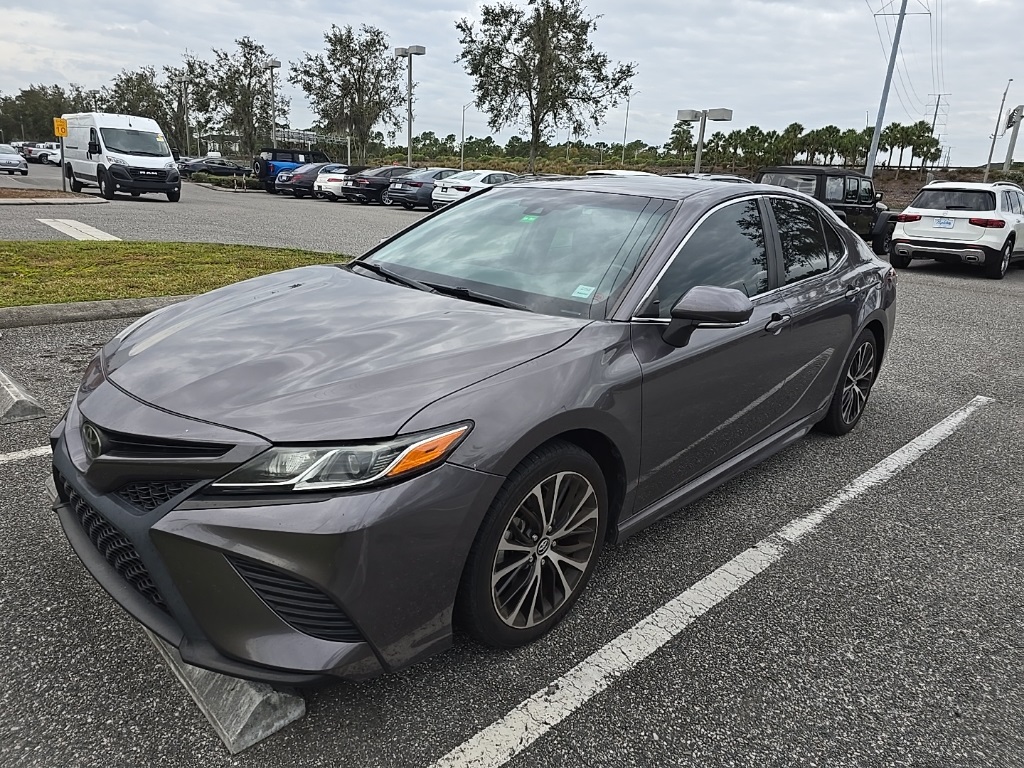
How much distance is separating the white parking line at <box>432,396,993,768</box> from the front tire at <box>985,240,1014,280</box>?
38.8 ft

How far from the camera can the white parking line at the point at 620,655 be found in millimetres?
2035

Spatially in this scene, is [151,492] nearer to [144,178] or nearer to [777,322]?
[777,322]

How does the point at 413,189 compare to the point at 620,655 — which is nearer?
the point at 620,655

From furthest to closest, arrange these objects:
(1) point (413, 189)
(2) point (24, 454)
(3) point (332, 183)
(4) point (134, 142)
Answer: (3) point (332, 183) → (1) point (413, 189) → (4) point (134, 142) → (2) point (24, 454)

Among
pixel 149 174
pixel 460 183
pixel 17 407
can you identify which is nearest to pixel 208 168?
pixel 149 174

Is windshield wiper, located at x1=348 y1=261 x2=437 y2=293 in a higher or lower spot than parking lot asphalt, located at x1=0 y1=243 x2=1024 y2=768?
higher

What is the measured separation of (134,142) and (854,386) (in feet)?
72.3

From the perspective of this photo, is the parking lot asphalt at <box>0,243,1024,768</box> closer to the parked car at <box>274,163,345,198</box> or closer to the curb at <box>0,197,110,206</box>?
the curb at <box>0,197,110,206</box>

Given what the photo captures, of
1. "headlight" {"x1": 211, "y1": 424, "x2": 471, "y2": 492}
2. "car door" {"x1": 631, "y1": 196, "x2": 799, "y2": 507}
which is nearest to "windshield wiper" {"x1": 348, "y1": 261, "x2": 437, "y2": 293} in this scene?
"car door" {"x1": 631, "y1": 196, "x2": 799, "y2": 507}

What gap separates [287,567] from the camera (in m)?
1.82

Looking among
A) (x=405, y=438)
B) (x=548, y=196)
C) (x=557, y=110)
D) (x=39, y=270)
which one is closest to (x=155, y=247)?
(x=39, y=270)

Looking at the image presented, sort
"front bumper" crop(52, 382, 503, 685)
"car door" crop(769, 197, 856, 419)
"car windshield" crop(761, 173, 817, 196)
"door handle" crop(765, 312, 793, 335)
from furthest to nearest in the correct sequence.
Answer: "car windshield" crop(761, 173, 817, 196) < "car door" crop(769, 197, 856, 419) < "door handle" crop(765, 312, 793, 335) < "front bumper" crop(52, 382, 503, 685)

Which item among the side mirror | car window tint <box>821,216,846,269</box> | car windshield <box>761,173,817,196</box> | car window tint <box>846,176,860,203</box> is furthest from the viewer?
car window tint <box>846,176,860,203</box>

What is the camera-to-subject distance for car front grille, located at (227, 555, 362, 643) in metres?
1.84
